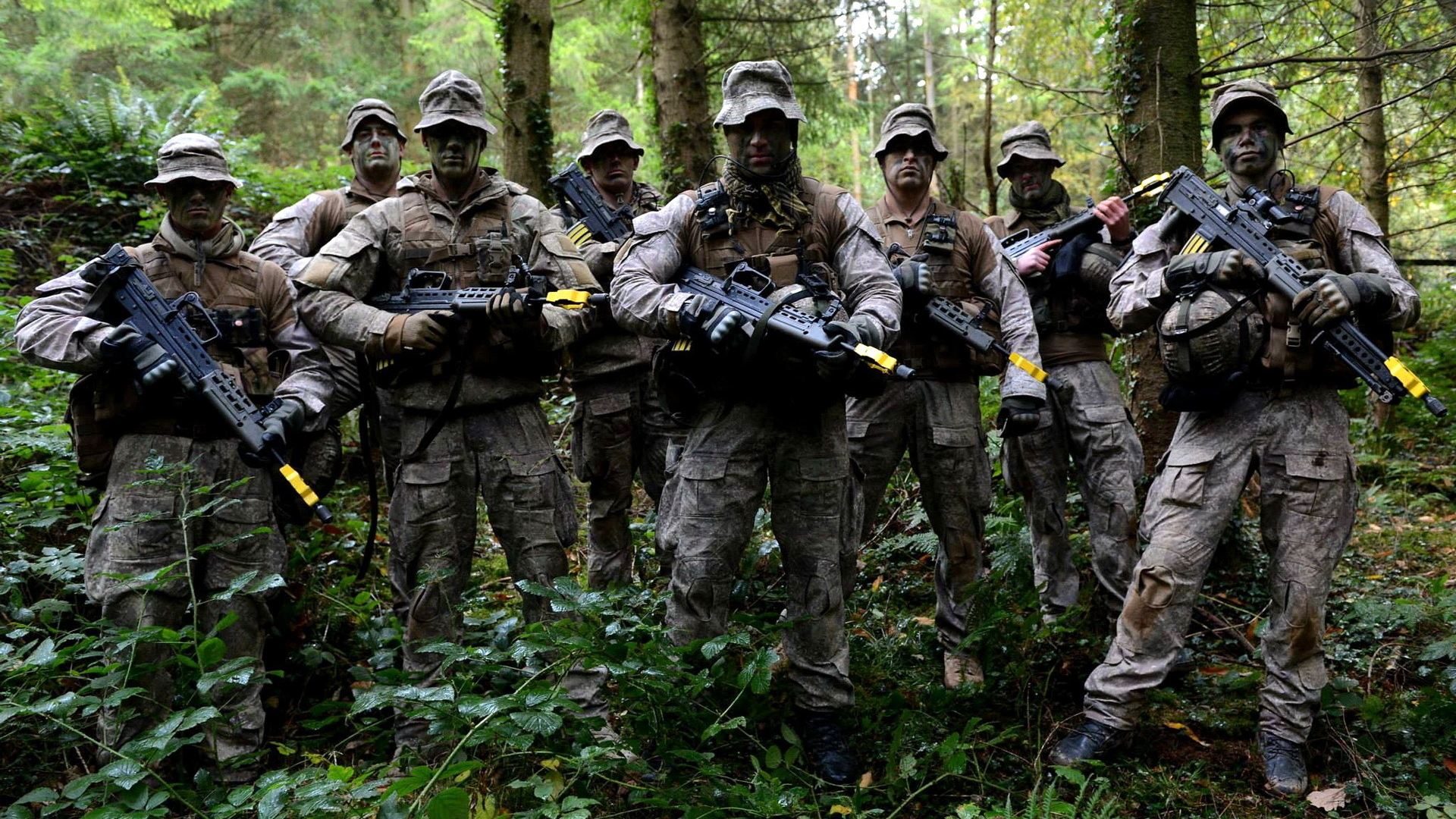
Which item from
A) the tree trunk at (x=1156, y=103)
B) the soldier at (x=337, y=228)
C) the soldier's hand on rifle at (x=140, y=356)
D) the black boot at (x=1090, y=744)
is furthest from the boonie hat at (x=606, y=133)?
the black boot at (x=1090, y=744)

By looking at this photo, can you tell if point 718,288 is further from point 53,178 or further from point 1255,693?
point 53,178

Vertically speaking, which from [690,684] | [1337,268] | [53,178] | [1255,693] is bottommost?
[1255,693]

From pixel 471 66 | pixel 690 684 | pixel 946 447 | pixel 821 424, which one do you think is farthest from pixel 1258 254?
pixel 471 66

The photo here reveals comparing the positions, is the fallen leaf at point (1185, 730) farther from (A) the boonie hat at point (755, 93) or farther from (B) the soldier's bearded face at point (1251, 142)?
(A) the boonie hat at point (755, 93)

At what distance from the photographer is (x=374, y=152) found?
6.07 metres

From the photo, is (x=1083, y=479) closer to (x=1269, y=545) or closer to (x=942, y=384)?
(x=942, y=384)

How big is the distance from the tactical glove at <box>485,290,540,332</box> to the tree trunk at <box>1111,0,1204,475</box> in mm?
3812

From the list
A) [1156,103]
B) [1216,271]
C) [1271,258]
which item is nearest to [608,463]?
[1216,271]

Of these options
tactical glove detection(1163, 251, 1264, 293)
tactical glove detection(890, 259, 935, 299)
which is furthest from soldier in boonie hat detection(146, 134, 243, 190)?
tactical glove detection(1163, 251, 1264, 293)

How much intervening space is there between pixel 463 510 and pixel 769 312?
1.78 metres

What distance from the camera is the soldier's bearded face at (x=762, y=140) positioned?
13.3ft

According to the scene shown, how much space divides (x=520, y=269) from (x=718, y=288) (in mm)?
956

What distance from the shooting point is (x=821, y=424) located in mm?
4098

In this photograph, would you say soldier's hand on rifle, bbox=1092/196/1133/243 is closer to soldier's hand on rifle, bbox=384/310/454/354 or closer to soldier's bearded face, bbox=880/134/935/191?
soldier's bearded face, bbox=880/134/935/191
